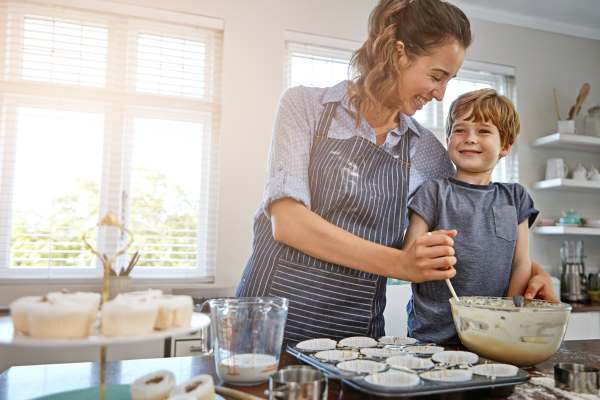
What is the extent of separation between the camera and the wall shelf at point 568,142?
3527 mm

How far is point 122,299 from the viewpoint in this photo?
553 millimetres

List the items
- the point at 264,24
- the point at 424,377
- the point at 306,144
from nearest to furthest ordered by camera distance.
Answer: the point at 424,377 < the point at 306,144 < the point at 264,24

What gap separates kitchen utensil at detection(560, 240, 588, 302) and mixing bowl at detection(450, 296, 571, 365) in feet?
9.35

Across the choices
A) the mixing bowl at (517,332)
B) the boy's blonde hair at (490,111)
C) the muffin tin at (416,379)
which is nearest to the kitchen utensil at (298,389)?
the muffin tin at (416,379)

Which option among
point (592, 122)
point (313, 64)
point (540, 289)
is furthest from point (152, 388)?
point (592, 122)

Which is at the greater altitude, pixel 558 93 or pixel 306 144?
pixel 558 93

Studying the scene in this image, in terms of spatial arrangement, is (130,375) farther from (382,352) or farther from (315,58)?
(315,58)

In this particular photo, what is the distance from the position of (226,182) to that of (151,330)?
98.3 inches

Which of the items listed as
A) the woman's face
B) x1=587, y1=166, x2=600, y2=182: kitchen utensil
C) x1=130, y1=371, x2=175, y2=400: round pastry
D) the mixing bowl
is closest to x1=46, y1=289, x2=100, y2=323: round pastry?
x1=130, y1=371, x2=175, y2=400: round pastry

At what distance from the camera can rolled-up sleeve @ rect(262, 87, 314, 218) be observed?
3.74 ft

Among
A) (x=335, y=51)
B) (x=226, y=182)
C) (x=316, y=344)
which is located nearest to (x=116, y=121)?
(x=226, y=182)

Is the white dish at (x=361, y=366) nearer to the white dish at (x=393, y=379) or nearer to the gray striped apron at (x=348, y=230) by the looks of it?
the white dish at (x=393, y=379)

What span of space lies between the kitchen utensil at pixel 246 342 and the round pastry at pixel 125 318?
251 mm

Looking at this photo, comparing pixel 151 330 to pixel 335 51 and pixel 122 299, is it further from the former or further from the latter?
pixel 335 51
